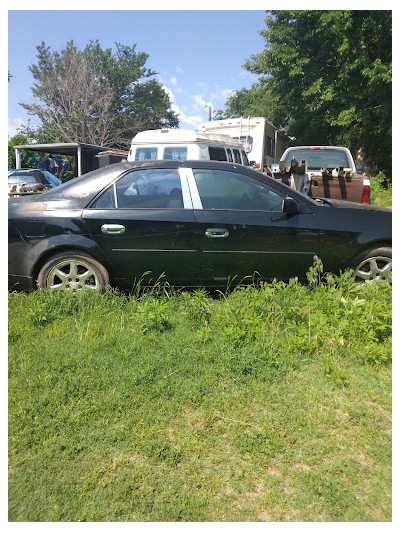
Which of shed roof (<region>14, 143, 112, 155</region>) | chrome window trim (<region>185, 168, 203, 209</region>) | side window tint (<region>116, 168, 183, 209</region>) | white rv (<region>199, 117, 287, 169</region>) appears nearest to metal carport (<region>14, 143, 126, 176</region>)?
shed roof (<region>14, 143, 112, 155</region>)

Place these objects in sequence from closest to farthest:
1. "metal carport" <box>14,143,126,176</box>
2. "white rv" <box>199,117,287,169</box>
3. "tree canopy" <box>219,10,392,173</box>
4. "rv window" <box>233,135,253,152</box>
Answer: "tree canopy" <box>219,10,392,173</box> → "white rv" <box>199,117,287,169</box> → "rv window" <box>233,135,253,152</box> → "metal carport" <box>14,143,126,176</box>

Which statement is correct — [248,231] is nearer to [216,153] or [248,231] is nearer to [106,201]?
[106,201]

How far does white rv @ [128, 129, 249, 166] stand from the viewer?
9.53 meters

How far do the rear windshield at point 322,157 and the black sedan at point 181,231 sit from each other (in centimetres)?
579

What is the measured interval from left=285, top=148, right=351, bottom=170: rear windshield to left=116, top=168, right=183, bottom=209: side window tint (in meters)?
6.23

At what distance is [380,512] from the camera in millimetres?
1831

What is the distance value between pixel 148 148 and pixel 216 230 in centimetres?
668

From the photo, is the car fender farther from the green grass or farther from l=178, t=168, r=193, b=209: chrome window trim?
l=178, t=168, r=193, b=209: chrome window trim

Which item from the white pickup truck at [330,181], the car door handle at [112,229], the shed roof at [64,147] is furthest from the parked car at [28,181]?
the car door handle at [112,229]

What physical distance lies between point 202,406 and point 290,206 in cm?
233

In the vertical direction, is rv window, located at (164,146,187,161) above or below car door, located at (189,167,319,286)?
above

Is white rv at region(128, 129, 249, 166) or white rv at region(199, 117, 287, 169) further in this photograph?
white rv at region(199, 117, 287, 169)
